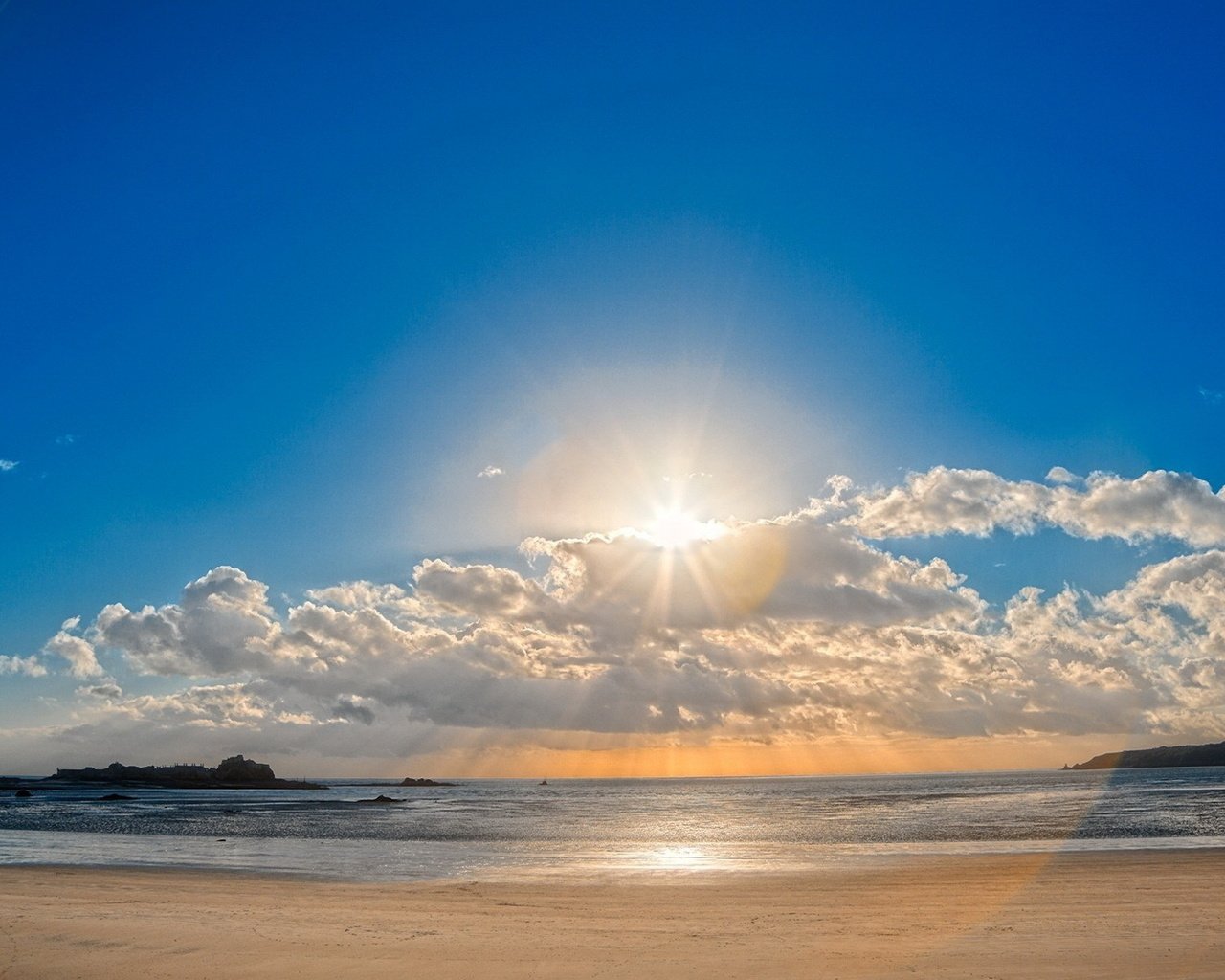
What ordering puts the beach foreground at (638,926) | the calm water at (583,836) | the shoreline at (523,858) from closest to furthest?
the beach foreground at (638,926)
the shoreline at (523,858)
the calm water at (583,836)

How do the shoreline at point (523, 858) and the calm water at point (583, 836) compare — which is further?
the calm water at point (583, 836)

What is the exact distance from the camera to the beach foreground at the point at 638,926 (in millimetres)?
16969

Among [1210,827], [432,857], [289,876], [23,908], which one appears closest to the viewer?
[23,908]

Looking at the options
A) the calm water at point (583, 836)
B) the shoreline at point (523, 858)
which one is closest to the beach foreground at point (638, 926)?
the shoreline at point (523, 858)

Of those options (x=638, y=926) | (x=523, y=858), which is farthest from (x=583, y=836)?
(x=638, y=926)

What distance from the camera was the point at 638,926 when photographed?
21578mm

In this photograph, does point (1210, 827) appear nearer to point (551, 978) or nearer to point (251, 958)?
point (551, 978)

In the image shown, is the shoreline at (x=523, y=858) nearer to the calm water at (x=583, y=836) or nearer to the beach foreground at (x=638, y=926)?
the calm water at (x=583, y=836)

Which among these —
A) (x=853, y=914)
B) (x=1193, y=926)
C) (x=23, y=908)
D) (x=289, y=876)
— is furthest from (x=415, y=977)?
(x=289, y=876)

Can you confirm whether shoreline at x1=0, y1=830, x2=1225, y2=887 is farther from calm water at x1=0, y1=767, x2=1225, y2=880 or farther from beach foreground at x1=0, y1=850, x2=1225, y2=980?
beach foreground at x1=0, y1=850, x2=1225, y2=980

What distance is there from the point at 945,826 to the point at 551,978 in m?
51.4

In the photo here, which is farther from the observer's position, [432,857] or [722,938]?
[432,857]

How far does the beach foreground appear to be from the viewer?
16969 mm

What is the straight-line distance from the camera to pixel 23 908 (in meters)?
24.9
